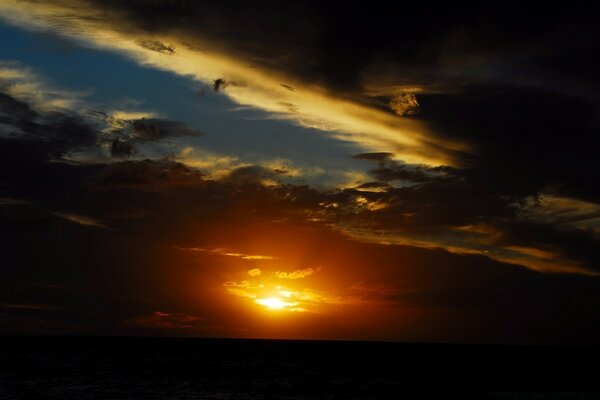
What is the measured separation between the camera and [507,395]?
45.5m

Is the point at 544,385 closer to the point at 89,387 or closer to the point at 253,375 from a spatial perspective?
the point at 253,375

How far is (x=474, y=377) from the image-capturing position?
124562 millimetres

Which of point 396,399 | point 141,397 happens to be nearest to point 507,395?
point 396,399

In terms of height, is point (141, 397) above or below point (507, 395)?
below

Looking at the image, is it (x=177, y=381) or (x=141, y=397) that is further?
(x=177, y=381)

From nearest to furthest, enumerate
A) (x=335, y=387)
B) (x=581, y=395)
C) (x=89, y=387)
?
(x=581, y=395)
(x=89, y=387)
(x=335, y=387)

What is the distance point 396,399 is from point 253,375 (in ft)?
159

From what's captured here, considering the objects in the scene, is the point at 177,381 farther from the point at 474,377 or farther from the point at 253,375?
the point at 474,377

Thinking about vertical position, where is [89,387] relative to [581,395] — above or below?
below

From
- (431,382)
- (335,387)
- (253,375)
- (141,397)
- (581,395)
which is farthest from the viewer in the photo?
(253,375)

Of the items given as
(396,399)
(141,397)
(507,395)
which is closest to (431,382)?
(396,399)

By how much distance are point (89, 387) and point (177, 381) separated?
56.3ft

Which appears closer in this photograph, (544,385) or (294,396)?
(294,396)

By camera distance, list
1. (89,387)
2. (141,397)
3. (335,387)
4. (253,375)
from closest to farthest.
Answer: (141,397), (89,387), (335,387), (253,375)
